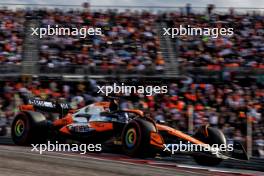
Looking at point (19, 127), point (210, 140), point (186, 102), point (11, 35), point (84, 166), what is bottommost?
point (84, 166)

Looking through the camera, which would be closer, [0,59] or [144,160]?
[144,160]

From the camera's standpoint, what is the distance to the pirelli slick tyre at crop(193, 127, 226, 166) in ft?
37.1

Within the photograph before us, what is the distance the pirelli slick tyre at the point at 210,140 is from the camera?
37.1ft

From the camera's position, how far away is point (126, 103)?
16391 millimetres

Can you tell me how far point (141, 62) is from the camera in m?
20.8

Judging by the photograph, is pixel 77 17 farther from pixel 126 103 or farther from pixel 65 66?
pixel 126 103

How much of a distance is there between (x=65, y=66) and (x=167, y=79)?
4.04 metres

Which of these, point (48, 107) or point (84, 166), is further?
point (48, 107)

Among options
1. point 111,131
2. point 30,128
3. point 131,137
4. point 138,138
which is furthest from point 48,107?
point 138,138

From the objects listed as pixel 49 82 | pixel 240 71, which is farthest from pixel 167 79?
pixel 49 82

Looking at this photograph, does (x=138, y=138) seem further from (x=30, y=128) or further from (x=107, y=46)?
(x=107, y=46)

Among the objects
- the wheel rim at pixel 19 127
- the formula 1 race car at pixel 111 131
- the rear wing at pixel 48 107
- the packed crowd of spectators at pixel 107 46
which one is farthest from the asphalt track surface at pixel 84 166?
the packed crowd of spectators at pixel 107 46

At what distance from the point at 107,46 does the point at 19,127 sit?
9.42 metres

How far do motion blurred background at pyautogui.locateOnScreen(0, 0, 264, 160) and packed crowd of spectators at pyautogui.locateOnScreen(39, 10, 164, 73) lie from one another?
4 cm
